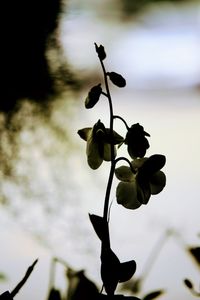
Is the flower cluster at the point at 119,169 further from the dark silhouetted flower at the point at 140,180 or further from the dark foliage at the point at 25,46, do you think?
the dark foliage at the point at 25,46

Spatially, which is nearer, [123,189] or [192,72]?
[123,189]

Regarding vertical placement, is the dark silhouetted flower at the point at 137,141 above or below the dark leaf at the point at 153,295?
above

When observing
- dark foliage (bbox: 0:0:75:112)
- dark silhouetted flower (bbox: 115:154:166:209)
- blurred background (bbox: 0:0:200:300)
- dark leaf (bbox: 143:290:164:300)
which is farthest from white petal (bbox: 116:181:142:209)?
dark foliage (bbox: 0:0:75:112)

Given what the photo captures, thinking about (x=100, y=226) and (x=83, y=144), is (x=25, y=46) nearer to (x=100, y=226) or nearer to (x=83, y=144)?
(x=83, y=144)

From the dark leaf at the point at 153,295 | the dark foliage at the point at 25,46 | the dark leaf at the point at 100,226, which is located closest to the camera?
the dark leaf at the point at 100,226

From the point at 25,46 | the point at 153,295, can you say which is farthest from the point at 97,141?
the point at 25,46

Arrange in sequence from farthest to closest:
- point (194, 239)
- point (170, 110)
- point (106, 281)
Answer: point (170, 110) < point (194, 239) < point (106, 281)

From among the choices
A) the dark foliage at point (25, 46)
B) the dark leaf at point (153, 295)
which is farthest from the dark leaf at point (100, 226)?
Result: the dark foliage at point (25, 46)

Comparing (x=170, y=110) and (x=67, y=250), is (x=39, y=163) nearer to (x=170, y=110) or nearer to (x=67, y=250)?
(x=67, y=250)

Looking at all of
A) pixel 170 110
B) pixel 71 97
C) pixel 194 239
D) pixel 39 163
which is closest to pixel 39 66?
pixel 71 97
